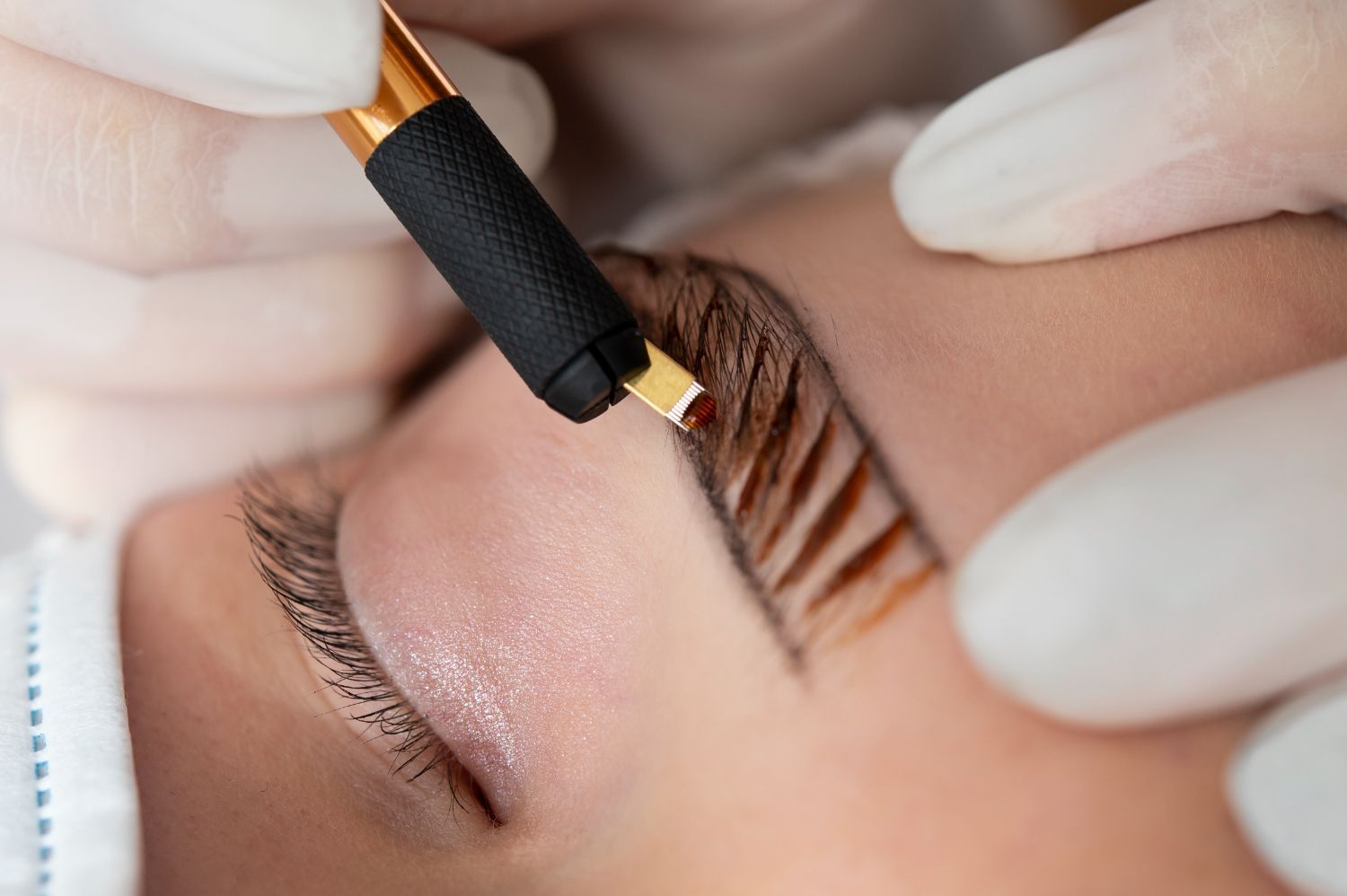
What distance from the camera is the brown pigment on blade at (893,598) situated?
0.56 m

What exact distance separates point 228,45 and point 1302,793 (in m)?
0.66

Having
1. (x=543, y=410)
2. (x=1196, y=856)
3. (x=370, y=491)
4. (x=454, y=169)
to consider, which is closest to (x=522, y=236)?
(x=454, y=169)

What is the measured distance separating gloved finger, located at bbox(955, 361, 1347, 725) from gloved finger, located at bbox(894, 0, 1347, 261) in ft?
0.72

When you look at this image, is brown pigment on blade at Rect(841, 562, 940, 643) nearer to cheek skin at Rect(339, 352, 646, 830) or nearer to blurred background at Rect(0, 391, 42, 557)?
cheek skin at Rect(339, 352, 646, 830)

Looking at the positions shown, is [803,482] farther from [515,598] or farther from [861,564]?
[515,598]

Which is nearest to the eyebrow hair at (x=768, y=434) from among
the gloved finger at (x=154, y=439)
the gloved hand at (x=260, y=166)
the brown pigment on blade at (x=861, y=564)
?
the brown pigment on blade at (x=861, y=564)

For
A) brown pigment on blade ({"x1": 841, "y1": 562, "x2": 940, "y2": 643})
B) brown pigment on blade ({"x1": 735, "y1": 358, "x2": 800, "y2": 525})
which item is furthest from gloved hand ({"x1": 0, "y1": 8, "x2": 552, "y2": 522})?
brown pigment on blade ({"x1": 841, "y1": 562, "x2": 940, "y2": 643})

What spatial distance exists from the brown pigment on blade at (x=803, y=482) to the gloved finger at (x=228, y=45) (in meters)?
0.31

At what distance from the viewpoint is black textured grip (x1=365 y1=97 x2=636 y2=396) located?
554 mm

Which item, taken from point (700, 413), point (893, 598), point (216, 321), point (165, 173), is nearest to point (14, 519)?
point (216, 321)

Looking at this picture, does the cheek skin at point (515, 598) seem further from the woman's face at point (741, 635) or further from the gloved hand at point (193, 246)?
the gloved hand at point (193, 246)

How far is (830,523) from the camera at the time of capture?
581mm

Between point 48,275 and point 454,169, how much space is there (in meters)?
0.43

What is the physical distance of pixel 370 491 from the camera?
77 cm
